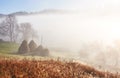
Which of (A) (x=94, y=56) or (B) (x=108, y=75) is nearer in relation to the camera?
(B) (x=108, y=75)

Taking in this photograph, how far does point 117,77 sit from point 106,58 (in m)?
140

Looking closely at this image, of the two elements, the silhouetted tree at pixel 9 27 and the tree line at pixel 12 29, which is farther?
the tree line at pixel 12 29

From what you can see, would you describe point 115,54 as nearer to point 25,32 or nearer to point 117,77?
point 25,32

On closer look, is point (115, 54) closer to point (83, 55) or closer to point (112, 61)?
point (112, 61)

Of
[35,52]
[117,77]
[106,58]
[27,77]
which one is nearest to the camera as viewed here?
[27,77]

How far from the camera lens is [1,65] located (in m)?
12.2

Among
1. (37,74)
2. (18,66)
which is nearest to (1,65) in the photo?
(18,66)

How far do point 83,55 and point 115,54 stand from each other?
1667 centimetres

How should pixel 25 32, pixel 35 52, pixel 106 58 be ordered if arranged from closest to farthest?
pixel 35 52 → pixel 106 58 → pixel 25 32

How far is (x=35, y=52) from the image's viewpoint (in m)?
107

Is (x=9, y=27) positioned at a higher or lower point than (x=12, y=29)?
higher

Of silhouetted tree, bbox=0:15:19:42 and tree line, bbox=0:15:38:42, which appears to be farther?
tree line, bbox=0:15:38:42

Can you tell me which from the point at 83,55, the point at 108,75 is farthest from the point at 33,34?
the point at 108,75

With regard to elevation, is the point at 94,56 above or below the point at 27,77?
below
